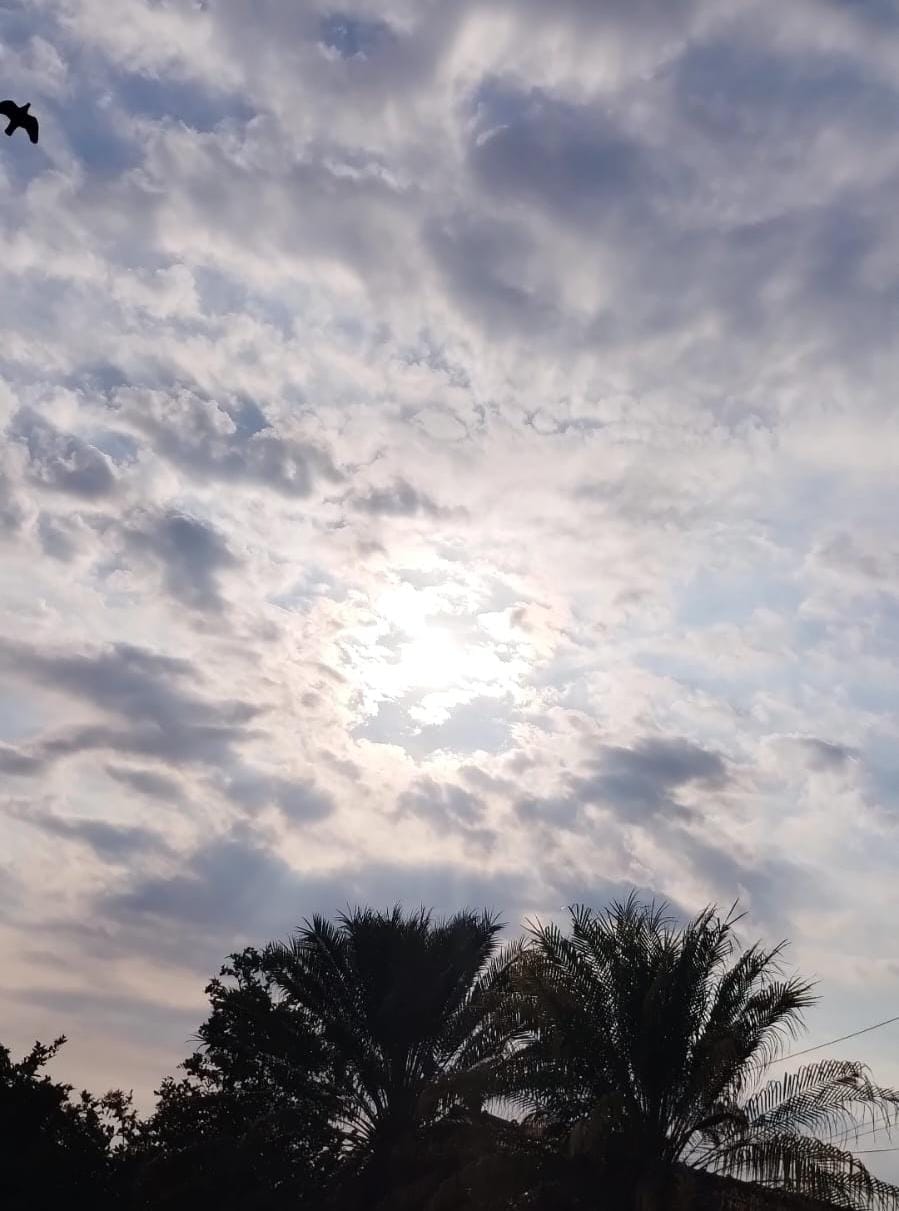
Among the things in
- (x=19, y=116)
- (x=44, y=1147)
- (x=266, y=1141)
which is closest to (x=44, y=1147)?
(x=44, y=1147)

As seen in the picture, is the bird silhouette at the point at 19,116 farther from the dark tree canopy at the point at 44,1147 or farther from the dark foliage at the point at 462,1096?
the dark tree canopy at the point at 44,1147

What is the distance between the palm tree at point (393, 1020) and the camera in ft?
66.4

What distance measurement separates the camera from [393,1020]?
2122cm

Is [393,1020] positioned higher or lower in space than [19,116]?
lower

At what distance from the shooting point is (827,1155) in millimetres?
15047

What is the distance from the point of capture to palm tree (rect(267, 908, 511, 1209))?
20250 mm

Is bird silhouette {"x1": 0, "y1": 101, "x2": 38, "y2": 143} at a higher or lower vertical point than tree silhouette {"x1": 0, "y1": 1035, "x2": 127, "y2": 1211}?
higher

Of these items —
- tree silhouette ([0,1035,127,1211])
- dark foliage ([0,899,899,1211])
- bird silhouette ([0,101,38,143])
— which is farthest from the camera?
tree silhouette ([0,1035,127,1211])

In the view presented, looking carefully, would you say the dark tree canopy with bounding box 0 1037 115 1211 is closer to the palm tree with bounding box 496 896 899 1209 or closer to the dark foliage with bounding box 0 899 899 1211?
the dark foliage with bounding box 0 899 899 1211

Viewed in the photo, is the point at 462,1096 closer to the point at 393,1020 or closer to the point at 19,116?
the point at 393,1020

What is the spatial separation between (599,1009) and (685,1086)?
1.62 meters

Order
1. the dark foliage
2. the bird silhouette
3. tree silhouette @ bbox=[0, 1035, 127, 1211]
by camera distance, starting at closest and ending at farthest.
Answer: the bird silhouette → the dark foliage → tree silhouette @ bbox=[0, 1035, 127, 1211]

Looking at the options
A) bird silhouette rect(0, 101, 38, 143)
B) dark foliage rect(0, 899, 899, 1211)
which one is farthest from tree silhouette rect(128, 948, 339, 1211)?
bird silhouette rect(0, 101, 38, 143)

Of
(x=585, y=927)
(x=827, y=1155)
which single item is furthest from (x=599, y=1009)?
(x=827, y=1155)
